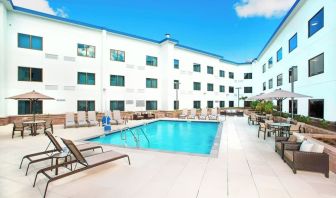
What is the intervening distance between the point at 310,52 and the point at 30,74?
2104 centimetres

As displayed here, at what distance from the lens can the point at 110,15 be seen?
2272cm

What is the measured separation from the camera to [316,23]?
11.1m

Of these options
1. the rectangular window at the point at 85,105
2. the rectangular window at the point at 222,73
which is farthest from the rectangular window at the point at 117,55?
the rectangular window at the point at 222,73

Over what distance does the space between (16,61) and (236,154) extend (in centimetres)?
1699

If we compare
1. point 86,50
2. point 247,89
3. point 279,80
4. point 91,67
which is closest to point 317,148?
point 279,80

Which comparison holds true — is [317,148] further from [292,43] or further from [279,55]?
[279,55]

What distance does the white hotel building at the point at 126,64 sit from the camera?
11009 millimetres

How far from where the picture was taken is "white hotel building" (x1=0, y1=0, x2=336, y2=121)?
433 inches

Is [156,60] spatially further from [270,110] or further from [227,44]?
[227,44]

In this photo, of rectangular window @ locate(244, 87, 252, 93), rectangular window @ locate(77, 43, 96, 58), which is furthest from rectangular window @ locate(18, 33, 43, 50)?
rectangular window @ locate(244, 87, 252, 93)

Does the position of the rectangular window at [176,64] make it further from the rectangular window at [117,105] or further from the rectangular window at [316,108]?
the rectangular window at [316,108]

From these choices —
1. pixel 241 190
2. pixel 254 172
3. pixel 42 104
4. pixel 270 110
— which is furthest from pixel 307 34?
pixel 42 104

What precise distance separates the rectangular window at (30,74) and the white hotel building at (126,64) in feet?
0.21

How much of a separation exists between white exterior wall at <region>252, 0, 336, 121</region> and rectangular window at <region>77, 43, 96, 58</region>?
17.9 meters
